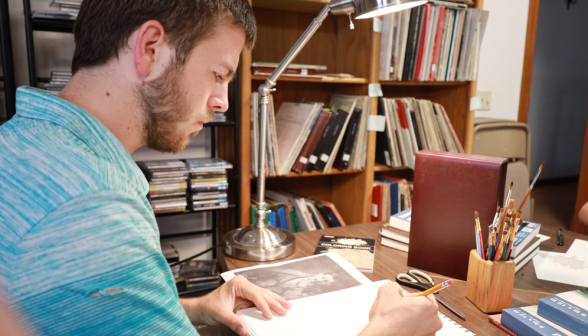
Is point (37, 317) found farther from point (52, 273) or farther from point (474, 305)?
point (474, 305)

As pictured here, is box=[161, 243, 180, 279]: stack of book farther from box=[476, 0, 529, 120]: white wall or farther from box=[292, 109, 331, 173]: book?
box=[476, 0, 529, 120]: white wall

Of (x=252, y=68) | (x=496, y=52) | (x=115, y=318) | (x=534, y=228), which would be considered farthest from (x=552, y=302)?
(x=496, y=52)

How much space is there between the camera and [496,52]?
2785 mm

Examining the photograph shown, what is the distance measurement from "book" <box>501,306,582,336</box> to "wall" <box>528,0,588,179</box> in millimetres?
4371

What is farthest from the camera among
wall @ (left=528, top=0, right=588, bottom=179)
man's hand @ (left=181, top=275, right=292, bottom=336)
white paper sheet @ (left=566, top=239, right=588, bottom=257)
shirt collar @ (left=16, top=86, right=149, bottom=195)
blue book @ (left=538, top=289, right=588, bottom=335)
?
wall @ (left=528, top=0, right=588, bottom=179)

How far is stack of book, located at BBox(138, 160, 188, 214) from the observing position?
5.49ft

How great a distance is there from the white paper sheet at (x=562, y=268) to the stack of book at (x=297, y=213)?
1005mm

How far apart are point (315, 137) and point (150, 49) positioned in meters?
1.29

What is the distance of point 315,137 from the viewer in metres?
1.91

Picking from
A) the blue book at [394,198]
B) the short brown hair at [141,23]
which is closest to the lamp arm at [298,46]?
the short brown hair at [141,23]

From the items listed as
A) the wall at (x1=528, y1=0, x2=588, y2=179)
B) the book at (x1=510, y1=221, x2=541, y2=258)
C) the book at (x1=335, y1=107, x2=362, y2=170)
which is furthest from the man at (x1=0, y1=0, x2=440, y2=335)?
the wall at (x1=528, y1=0, x2=588, y2=179)

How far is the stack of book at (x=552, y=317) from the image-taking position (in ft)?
2.14

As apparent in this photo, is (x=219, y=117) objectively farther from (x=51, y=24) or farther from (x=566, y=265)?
(x=566, y=265)

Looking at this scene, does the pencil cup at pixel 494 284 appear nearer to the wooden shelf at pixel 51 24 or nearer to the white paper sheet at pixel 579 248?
the white paper sheet at pixel 579 248
